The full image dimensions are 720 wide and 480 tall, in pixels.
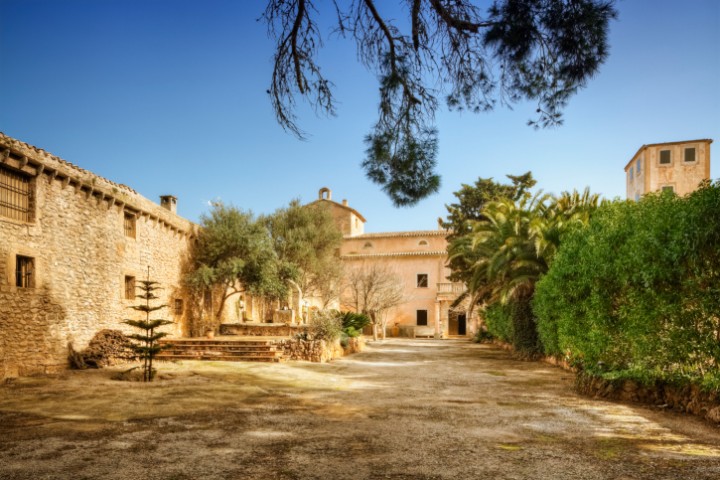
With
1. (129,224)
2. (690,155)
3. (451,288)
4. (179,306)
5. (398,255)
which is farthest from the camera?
(398,255)

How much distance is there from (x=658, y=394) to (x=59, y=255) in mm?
14854

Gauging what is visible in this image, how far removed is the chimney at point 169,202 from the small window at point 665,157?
3386 cm

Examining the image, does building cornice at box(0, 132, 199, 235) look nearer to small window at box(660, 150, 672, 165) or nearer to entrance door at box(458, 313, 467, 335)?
entrance door at box(458, 313, 467, 335)

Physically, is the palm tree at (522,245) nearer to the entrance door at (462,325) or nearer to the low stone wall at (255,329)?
the low stone wall at (255,329)

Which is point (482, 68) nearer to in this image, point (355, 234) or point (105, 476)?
point (105, 476)

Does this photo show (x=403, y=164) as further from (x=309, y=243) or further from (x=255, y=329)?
(x=309, y=243)

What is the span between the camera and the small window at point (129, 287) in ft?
56.7

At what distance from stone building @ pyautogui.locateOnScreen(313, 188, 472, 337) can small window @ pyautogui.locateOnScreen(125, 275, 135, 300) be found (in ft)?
67.2

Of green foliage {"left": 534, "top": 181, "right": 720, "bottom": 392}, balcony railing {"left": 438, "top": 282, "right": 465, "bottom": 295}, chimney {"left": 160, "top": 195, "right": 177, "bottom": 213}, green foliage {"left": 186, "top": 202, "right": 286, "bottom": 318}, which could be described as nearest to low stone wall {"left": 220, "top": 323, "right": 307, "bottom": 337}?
green foliage {"left": 186, "top": 202, "right": 286, "bottom": 318}

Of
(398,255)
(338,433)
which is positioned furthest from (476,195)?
(338,433)

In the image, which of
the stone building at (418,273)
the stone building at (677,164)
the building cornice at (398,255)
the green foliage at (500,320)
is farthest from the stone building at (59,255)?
the stone building at (677,164)

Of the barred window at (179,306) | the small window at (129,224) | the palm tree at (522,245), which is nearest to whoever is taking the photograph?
the palm tree at (522,245)

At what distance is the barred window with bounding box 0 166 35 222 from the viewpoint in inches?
468

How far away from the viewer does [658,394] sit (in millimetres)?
8055
